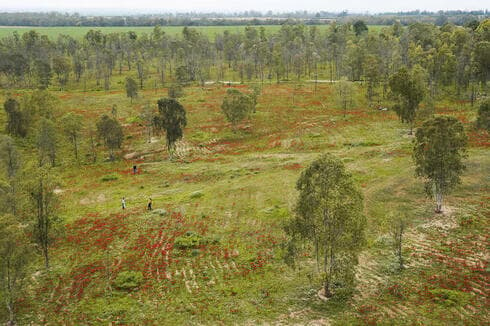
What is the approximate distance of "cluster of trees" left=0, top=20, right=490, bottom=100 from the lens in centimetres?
10506

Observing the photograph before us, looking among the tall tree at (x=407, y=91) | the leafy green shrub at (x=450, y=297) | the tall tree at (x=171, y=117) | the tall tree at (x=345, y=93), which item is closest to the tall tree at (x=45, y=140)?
the tall tree at (x=171, y=117)

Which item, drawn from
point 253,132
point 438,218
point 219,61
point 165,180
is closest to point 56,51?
point 219,61

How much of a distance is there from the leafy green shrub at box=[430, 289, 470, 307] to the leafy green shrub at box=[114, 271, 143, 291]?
22.9 meters

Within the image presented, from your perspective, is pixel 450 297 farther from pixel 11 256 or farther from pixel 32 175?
pixel 32 175

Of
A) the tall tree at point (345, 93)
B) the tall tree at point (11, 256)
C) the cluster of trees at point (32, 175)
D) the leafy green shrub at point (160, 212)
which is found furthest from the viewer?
the tall tree at point (345, 93)

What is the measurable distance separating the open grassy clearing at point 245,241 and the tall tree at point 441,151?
3.54 m

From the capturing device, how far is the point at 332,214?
29844mm

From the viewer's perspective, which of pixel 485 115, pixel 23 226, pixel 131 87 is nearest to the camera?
pixel 23 226

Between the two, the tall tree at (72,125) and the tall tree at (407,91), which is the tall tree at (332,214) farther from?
the tall tree at (72,125)

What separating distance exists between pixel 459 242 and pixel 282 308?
19.0 m

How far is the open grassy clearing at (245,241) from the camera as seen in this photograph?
99.7 ft

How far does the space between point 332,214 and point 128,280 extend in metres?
17.7

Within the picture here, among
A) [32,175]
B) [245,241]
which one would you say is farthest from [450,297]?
[32,175]

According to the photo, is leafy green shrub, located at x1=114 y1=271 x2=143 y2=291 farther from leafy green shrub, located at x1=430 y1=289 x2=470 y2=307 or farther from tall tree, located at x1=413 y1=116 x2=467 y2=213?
tall tree, located at x1=413 y1=116 x2=467 y2=213
